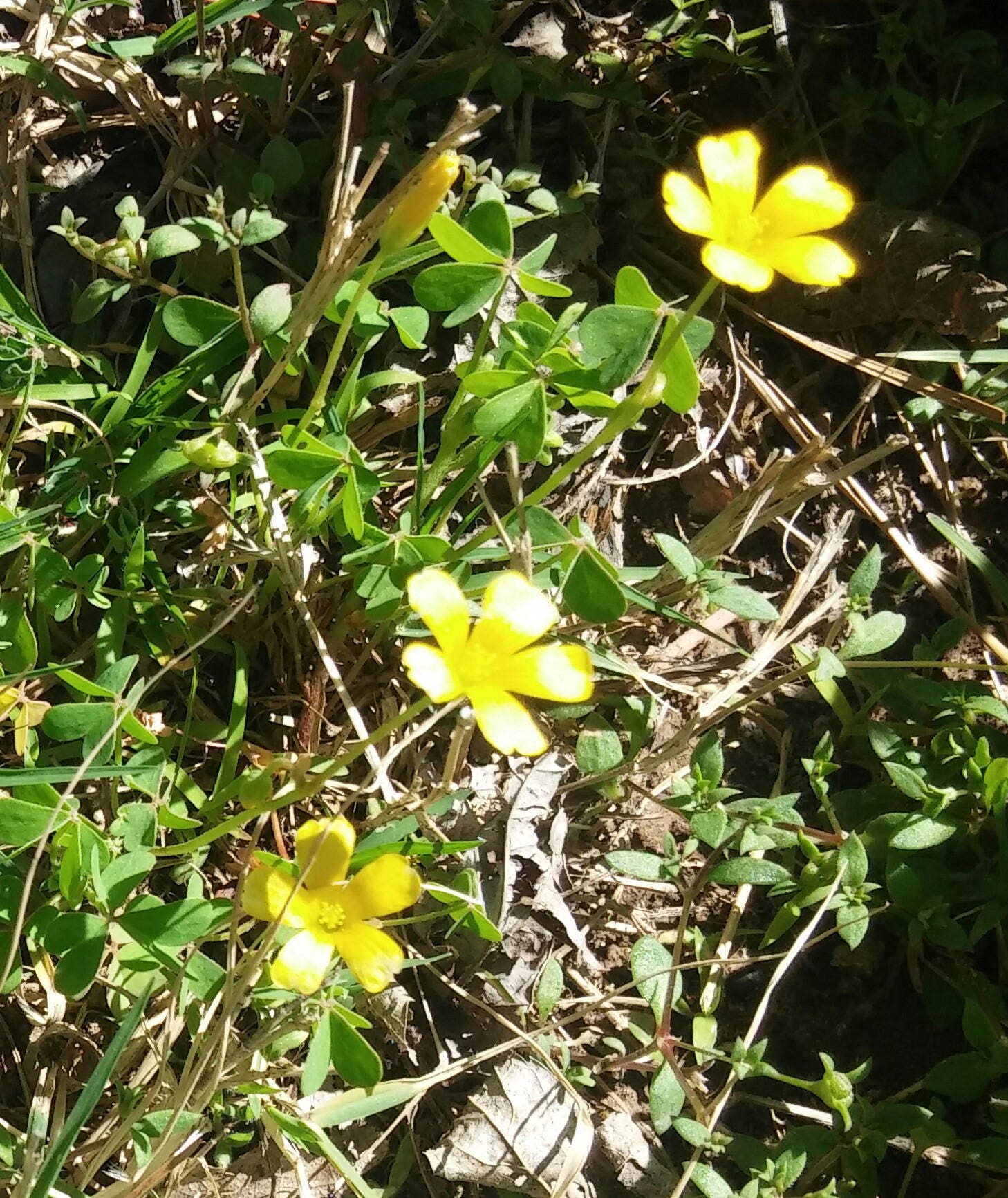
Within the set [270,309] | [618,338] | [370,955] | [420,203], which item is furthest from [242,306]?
[370,955]

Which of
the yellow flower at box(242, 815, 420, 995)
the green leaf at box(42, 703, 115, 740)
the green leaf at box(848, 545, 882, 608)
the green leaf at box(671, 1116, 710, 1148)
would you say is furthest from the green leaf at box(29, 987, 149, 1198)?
the green leaf at box(848, 545, 882, 608)

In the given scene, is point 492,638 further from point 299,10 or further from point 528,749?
point 299,10

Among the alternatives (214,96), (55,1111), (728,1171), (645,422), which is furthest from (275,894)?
(214,96)

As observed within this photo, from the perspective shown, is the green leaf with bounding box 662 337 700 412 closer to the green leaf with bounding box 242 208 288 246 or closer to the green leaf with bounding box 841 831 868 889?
the green leaf with bounding box 242 208 288 246

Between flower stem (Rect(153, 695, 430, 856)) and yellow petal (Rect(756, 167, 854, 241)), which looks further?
yellow petal (Rect(756, 167, 854, 241))

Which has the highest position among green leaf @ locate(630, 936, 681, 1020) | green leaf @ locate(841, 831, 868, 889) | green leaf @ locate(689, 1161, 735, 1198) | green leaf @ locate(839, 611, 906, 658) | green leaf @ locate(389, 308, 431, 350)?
green leaf @ locate(389, 308, 431, 350)

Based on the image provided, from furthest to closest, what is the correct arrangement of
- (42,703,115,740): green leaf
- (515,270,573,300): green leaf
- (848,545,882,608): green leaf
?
1. (848,545,882,608): green leaf
2. (515,270,573,300): green leaf
3. (42,703,115,740): green leaf

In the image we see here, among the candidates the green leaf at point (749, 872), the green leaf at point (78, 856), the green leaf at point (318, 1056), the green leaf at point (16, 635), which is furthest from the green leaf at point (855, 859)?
the green leaf at point (16, 635)
